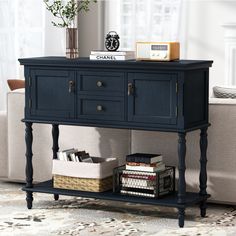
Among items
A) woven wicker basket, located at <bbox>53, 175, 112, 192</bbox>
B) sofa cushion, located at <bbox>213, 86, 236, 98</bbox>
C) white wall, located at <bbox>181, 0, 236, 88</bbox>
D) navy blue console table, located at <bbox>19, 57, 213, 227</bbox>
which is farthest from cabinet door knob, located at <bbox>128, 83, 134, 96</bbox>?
white wall, located at <bbox>181, 0, 236, 88</bbox>

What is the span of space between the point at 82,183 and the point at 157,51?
0.90m

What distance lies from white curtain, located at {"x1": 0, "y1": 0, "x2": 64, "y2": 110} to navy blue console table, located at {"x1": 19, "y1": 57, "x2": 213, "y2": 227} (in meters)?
3.12

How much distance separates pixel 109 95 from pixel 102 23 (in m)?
3.69

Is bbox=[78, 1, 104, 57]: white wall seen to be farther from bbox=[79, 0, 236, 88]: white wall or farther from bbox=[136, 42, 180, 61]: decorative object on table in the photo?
bbox=[136, 42, 180, 61]: decorative object on table

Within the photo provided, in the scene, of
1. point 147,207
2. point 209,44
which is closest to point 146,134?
point 147,207

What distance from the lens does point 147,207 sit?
15.4 feet

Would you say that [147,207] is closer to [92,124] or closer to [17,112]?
[92,124]

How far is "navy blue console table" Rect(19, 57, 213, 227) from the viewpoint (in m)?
4.19

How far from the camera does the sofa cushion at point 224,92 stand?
468 centimetres

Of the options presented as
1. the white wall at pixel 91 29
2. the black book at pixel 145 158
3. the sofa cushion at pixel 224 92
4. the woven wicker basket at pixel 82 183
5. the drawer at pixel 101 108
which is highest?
the white wall at pixel 91 29

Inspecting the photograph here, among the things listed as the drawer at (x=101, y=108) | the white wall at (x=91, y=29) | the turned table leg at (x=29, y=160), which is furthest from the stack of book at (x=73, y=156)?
the white wall at (x=91, y=29)

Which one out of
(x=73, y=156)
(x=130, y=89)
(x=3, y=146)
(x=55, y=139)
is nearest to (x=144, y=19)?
(x=3, y=146)

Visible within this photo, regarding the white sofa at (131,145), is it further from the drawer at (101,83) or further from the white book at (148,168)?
the drawer at (101,83)

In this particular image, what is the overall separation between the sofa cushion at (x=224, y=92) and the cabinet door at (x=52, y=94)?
2.89 ft
